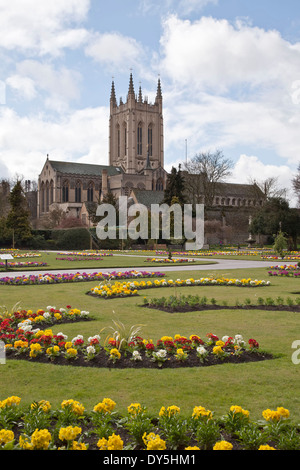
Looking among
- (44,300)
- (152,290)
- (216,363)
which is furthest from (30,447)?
(152,290)

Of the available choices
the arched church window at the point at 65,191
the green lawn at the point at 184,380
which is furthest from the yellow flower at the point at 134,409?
the arched church window at the point at 65,191

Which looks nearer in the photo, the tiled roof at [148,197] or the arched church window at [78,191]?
the tiled roof at [148,197]

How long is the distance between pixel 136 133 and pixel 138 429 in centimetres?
10837

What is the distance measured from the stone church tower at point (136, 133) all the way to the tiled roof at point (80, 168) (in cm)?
806

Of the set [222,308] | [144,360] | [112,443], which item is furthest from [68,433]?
[222,308]

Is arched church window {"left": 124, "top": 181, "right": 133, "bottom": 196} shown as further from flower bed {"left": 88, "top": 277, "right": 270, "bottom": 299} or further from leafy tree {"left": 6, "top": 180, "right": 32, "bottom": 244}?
flower bed {"left": 88, "top": 277, "right": 270, "bottom": 299}

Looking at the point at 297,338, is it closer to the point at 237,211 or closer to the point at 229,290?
the point at 229,290

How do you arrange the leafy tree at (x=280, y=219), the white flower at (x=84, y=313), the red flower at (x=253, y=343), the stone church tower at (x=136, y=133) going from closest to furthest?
the red flower at (x=253, y=343)
the white flower at (x=84, y=313)
the leafy tree at (x=280, y=219)
the stone church tower at (x=136, y=133)

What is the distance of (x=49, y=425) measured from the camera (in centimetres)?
389

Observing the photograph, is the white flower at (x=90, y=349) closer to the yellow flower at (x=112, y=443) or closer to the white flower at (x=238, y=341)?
the white flower at (x=238, y=341)

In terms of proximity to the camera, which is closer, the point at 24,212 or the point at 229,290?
the point at 229,290

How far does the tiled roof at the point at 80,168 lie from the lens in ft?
308

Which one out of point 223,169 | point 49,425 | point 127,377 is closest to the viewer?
point 49,425
